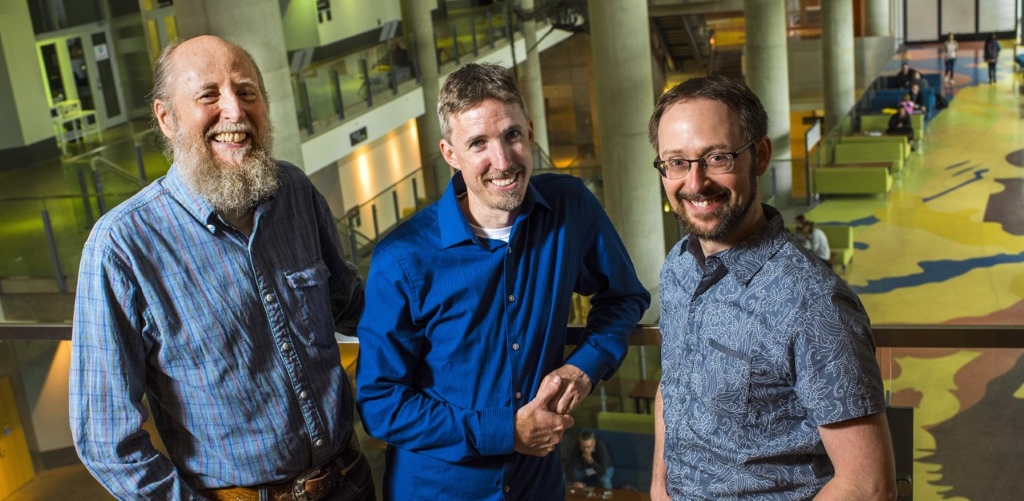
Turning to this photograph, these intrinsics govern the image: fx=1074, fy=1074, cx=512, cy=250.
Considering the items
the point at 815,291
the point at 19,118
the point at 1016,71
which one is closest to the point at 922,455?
the point at 815,291

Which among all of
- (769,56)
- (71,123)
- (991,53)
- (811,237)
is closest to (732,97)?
(811,237)

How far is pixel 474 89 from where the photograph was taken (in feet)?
8.52

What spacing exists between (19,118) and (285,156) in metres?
8.30

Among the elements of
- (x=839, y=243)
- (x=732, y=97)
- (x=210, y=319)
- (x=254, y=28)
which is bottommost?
(x=839, y=243)

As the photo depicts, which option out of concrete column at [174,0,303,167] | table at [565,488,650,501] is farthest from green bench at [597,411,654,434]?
concrete column at [174,0,303,167]

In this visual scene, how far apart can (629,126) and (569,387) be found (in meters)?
13.1

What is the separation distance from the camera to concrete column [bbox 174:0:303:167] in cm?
1071

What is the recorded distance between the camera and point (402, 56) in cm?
2148

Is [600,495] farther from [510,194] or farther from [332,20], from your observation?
[332,20]

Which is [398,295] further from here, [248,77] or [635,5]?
[635,5]

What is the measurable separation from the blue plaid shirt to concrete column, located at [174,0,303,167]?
7.62m

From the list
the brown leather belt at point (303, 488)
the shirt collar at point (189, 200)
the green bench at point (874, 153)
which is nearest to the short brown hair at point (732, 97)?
the shirt collar at point (189, 200)

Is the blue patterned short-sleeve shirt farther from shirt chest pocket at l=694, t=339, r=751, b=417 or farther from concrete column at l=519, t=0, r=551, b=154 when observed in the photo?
concrete column at l=519, t=0, r=551, b=154

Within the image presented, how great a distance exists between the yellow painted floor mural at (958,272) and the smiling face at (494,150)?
1.24m
